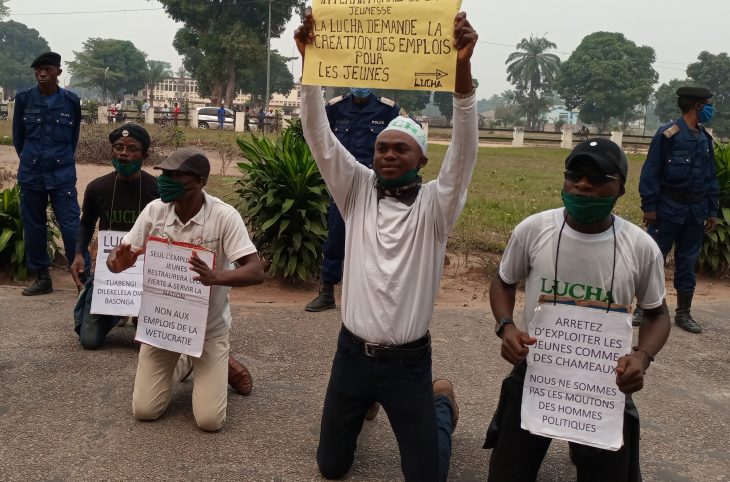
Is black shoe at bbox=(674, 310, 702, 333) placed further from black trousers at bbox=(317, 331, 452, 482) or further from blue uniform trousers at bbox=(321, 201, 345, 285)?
black trousers at bbox=(317, 331, 452, 482)

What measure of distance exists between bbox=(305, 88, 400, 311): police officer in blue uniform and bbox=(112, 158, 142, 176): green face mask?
1692 millimetres

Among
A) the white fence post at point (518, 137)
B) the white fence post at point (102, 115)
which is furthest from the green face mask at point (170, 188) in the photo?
the white fence post at point (518, 137)

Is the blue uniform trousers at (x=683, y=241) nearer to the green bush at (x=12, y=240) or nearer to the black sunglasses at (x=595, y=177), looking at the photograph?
the black sunglasses at (x=595, y=177)

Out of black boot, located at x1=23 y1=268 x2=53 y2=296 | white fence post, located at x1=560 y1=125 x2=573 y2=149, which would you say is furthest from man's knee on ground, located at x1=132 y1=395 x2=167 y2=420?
white fence post, located at x1=560 y1=125 x2=573 y2=149

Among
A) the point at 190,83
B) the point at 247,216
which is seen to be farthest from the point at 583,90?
the point at 247,216

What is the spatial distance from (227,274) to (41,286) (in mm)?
3529

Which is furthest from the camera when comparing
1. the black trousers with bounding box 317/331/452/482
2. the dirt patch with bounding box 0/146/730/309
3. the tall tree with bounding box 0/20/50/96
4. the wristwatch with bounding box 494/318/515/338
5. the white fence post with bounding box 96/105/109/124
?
the tall tree with bounding box 0/20/50/96

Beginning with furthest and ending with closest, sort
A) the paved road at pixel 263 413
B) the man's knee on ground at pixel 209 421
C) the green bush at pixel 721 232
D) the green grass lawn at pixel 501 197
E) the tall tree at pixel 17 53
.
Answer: the tall tree at pixel 17 53
the green grass lawn at pixel 501 197
the green bush at pixel 721 232
the man's knee on ground at pixel 209 421
the paved road at pixel 263 413

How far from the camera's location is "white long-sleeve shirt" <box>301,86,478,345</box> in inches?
119

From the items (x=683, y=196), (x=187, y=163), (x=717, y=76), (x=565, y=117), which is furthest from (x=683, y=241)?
(x=565, y=117)

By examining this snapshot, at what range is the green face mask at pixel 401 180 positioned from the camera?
3076mm

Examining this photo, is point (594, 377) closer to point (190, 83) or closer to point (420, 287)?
point (420, 287)

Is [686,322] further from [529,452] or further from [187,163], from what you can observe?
[187,163]

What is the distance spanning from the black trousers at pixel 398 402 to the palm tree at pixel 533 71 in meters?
104
